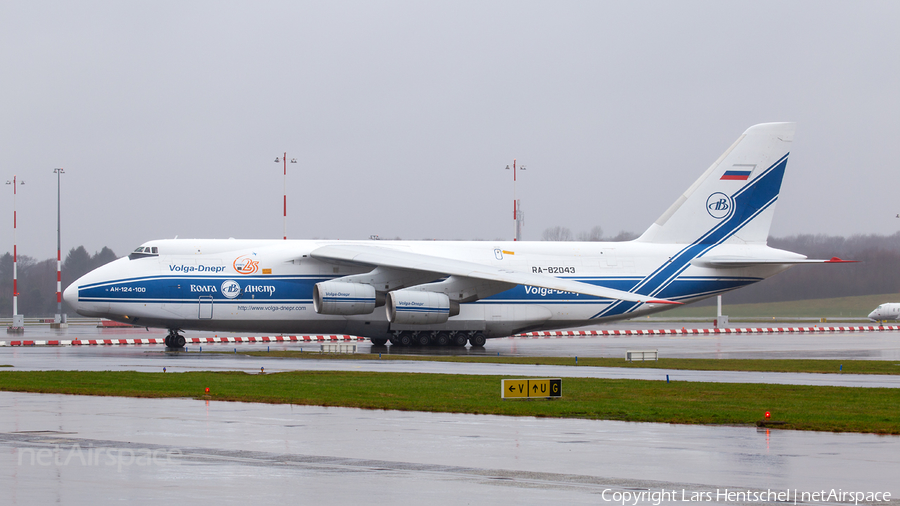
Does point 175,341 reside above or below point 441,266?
below

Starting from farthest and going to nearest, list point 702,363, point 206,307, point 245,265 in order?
1. point 245,265
2. point 206,307
3. point 702,363

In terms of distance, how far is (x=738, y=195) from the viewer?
3662 cm

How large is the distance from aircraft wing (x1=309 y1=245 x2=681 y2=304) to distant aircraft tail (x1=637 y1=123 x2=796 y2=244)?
5.49 metres

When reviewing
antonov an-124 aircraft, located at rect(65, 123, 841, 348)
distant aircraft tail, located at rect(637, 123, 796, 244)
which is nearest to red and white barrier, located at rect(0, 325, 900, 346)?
antonov an-124 aircraft, located at rect(65, 123, 841, 348)

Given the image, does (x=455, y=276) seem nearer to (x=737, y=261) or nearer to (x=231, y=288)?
(x=231, y=288)

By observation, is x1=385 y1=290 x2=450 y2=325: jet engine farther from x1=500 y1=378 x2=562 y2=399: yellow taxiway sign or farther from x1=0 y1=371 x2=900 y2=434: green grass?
x1=500 y1=378 x2=562 y2=399: yellow taxiway sign

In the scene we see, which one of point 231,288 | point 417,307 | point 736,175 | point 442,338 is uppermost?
point 736,175

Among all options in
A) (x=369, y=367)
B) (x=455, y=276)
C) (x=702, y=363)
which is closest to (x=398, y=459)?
(x=369, y=367)

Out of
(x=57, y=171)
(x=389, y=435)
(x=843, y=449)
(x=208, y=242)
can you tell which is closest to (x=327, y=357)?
(x=208, y=242)

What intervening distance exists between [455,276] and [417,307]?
186 centimetres

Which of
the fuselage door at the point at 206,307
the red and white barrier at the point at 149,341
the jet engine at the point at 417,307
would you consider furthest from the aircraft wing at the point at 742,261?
the fuselage door at the point at 206,307

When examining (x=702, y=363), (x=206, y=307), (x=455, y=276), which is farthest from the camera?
(x=455, y=276)

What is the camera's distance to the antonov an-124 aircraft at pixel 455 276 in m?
31.9

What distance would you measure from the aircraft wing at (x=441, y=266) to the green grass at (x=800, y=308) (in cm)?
4474
